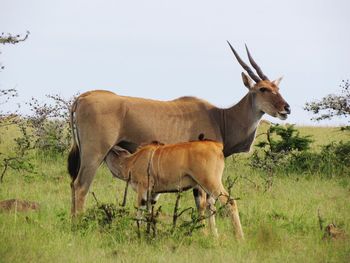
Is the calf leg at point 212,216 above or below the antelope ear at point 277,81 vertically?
below

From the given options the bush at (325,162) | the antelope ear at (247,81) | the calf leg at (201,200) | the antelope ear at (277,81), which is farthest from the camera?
the bush at (325,162)

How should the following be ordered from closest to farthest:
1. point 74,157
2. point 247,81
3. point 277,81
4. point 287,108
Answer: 1. point 74,157
2. point 287,108
3. point 247,81
4. point 277,81

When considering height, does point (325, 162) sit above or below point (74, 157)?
below

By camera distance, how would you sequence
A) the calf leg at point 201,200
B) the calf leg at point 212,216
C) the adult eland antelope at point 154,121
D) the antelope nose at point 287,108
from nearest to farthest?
the calf leg at point 212,216
the calf leg at point 201,200
the adult eland antelope at point 154,121
the antelope nose at point 287,108

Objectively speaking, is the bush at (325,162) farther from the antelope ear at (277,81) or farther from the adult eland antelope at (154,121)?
the adult eland antelope at (154,121)

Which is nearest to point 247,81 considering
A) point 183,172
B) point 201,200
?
point 201,200

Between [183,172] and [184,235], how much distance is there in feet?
2.11

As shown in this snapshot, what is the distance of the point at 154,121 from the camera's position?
8195mm

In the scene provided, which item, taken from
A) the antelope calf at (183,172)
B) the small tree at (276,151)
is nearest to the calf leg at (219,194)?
the antelope calf at (183,172)

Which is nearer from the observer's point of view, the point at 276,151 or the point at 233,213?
the point at 233,213

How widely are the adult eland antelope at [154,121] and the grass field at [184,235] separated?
0.61 metres

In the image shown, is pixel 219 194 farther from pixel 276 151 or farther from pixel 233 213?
pixel 276 151

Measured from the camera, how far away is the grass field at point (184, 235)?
220 inches

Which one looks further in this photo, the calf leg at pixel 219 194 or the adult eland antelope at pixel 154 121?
the adult eland antelope at pixel 154 121
